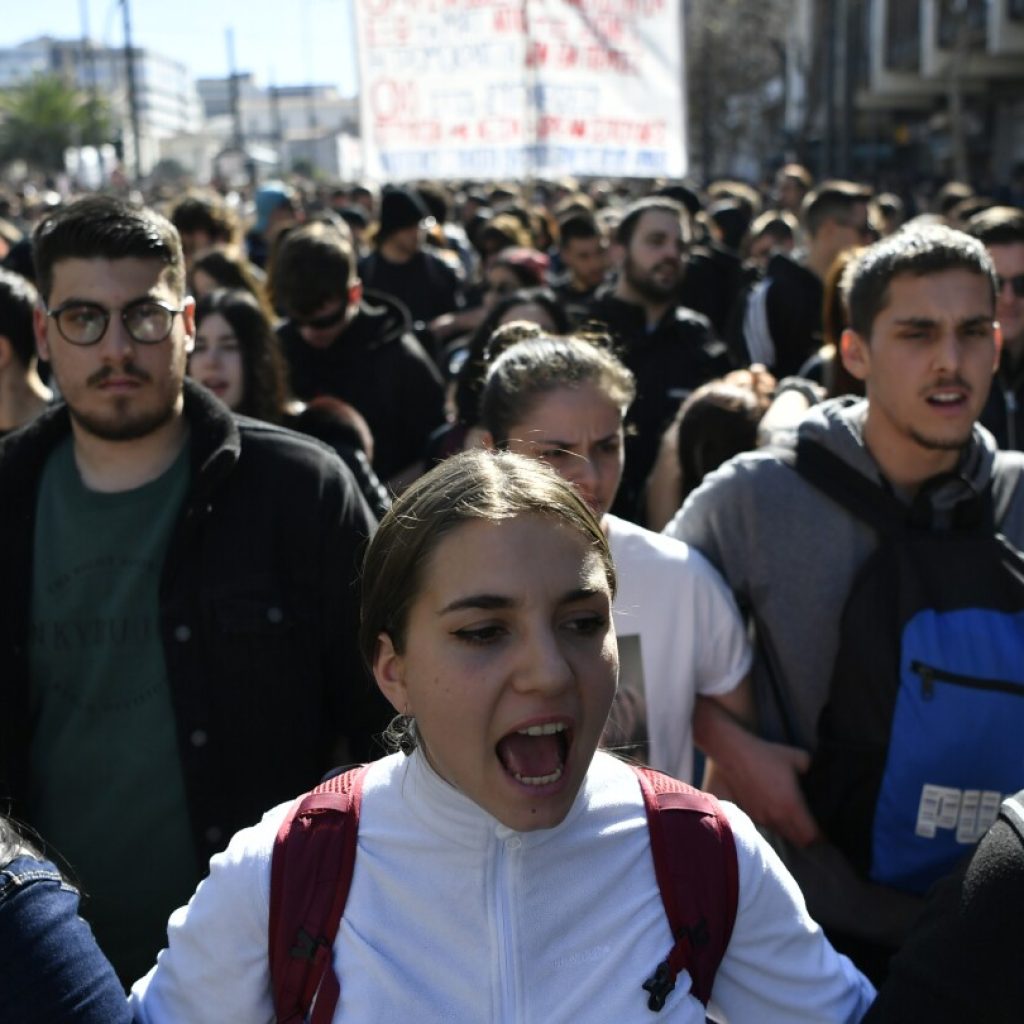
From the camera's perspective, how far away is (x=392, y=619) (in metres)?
1.90

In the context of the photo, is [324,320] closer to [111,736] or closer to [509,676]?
[111,736]

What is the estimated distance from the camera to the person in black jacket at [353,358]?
5.09 m

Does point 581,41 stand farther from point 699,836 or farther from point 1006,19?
point 1006,19

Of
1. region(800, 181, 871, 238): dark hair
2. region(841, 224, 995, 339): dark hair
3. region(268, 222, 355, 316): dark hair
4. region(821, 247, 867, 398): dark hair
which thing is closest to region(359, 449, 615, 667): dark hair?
region(841, 224, 995, 339): dark hair

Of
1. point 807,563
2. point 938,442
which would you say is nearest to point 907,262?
point 938,442

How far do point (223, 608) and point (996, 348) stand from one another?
1.77 meters

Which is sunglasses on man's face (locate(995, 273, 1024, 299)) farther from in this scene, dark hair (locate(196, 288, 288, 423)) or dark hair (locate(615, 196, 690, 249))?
dark hair (locate(196, 288, 288, 423))

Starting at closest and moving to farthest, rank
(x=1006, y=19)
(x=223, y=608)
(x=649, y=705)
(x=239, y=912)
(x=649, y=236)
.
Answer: (x=239, y=912) < (x=223, y=608) < (x=649, y=705) < (x=649, y=236) < (x=1006, y=19)

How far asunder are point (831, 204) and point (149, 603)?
15.9 feet

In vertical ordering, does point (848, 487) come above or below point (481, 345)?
below

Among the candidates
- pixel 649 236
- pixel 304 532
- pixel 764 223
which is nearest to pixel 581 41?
pixel 764 223

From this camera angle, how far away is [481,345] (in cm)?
454

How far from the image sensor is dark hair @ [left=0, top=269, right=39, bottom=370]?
12.9 ft

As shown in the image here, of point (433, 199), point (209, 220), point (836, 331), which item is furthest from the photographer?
point (433, 199)
